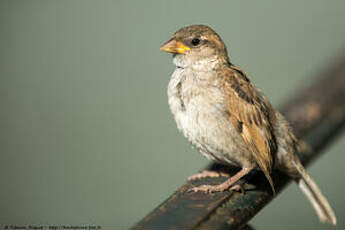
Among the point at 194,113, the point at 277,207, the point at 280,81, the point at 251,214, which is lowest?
the point at 277,207

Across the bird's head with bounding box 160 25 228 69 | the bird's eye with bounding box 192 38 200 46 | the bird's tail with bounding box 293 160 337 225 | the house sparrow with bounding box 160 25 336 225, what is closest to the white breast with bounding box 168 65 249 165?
the house sparrow with bounding box 160 25 336 225

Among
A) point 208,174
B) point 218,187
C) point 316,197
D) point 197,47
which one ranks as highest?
point 197,47

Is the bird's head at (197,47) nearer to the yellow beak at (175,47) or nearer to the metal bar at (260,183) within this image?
the yellow beak at (175,47)

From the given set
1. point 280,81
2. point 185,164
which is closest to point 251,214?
point 185,164

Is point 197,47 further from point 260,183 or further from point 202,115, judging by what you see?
point 260,183

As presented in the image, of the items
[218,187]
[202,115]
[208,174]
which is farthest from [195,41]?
[218,187]

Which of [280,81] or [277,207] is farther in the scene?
[280,81]

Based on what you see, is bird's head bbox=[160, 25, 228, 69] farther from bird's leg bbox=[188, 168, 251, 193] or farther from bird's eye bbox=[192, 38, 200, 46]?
bird's leg bbox=[188, 168, 251, 193]

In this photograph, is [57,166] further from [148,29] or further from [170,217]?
[170,217]
